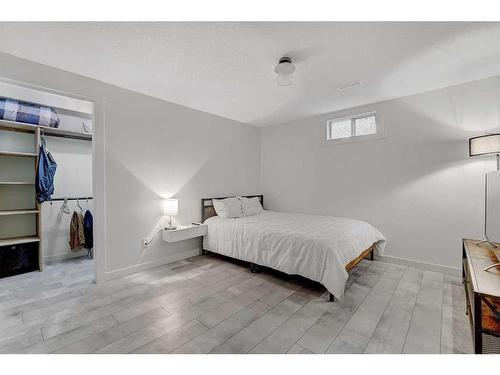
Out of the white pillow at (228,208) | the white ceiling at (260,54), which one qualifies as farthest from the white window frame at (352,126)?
the white pillow at (228,208)

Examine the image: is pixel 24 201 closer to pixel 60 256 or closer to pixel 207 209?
pixel 60 256

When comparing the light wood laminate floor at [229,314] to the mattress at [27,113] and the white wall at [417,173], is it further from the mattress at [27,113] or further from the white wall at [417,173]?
the mattress at [27,113]

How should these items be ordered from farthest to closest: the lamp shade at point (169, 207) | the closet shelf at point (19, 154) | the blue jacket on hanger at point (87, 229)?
the blue jacket on hanger at point (87, 229), the lamp shade at point (169, 207), the closet shelf at point (19, 154)

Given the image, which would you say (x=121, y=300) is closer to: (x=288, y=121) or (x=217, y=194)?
(x=217, y=194)

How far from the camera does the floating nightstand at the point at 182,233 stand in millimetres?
3027

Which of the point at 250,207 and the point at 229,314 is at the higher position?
the point at 250,207

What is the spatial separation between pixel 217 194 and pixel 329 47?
9.44 ft

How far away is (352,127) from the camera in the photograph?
376 cm

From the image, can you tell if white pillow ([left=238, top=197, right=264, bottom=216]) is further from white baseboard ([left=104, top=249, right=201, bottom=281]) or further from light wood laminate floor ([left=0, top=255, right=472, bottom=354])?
light wood laminate floor ([left=0, top=255, right=472, bottom=354])

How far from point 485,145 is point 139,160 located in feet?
13.8

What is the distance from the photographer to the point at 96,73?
2.47m

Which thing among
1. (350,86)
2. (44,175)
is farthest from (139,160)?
(350,86)

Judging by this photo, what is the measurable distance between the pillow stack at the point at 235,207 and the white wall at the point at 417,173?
1118 millimetres

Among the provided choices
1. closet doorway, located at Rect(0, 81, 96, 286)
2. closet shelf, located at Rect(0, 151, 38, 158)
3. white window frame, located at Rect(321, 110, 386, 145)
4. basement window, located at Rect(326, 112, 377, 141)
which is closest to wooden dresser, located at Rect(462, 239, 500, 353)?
white window frame, located at Rect(321, 110, 386, 145)
